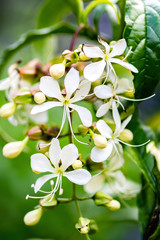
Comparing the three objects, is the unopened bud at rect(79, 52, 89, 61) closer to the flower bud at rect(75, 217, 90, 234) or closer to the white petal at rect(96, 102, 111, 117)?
the white petal at rect(96, 102, 111, 117)

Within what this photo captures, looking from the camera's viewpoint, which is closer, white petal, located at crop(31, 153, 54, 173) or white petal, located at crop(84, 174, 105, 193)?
white petal, located at crop(31, 153, 54, 173)

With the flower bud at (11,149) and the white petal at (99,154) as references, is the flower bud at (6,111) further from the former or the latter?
the white petal at (99,154)

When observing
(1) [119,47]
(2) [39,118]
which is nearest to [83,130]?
(1) [119,47]

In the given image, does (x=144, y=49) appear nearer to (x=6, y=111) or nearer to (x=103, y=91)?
(x=103, y=91)

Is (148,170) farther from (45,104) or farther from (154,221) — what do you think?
(45,104)

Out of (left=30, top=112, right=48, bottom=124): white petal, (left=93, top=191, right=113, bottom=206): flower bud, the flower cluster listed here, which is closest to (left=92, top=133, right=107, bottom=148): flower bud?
the flower cluster
